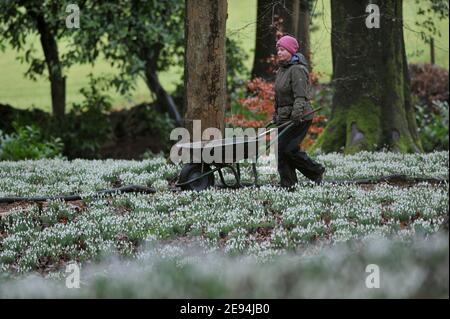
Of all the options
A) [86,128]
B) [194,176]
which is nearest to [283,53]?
[194,176]

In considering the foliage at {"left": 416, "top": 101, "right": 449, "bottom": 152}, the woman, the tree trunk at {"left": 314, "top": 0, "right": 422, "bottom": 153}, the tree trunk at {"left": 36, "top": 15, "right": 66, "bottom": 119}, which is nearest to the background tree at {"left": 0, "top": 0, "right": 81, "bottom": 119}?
the tree trunk at {"left": 36, "top": 15, "right": 66, "bottom": 119}

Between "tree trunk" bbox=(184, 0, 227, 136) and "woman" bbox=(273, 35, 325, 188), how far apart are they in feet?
7.55

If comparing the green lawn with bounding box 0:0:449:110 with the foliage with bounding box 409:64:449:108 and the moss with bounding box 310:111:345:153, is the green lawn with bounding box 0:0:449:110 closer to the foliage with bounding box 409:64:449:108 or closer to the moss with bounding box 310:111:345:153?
the foliage with bounding box 409:64:449:108

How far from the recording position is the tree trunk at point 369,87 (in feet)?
62.0

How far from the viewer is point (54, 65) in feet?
91.5

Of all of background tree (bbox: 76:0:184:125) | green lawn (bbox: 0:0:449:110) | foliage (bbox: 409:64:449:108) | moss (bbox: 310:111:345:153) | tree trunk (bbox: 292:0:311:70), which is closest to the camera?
moss (bbox: 310:111:345:153)

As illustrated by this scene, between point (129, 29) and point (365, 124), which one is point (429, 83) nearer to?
point (129, 29)

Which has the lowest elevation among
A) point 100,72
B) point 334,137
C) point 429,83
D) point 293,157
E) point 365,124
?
point 293,157

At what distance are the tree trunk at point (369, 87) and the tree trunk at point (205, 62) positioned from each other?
15.1 ft

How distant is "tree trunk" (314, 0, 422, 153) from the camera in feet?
62.0

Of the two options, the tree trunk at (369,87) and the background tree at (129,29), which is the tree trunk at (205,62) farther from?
the background tree at (129,29)

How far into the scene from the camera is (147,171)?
1580 centimetres

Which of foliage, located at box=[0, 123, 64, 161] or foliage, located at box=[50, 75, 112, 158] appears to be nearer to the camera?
foliage, located at box=[0, 123, 64, 161]

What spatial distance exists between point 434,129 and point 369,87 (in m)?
7.61
